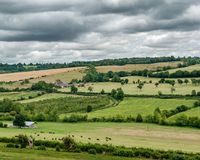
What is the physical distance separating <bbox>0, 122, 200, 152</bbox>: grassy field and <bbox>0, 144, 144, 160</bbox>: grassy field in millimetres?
15565

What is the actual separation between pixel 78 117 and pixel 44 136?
34.6 meters

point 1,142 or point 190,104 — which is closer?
point 1,142

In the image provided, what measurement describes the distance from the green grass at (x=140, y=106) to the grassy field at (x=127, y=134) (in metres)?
14.7

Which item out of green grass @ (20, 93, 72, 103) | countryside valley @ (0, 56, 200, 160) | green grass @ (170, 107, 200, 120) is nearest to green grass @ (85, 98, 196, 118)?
countryside valley @ (0, 56, 200, 160)

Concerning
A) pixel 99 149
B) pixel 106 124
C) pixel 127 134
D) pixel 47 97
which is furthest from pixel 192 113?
pixel 47 97

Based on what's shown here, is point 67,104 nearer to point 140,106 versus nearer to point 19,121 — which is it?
point 140,106

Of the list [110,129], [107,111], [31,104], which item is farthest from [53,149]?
[31,104]

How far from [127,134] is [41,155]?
37.3m

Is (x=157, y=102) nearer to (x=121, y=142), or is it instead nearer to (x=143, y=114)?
(x=143, y=114)

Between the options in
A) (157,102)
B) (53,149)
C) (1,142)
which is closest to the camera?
(53,149)

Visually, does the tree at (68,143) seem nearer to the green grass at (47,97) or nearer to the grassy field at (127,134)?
the grassy field at (127,134)

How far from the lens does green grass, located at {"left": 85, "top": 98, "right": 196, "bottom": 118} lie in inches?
5664

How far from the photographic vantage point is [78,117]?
13775 cm

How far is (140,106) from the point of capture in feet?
501
